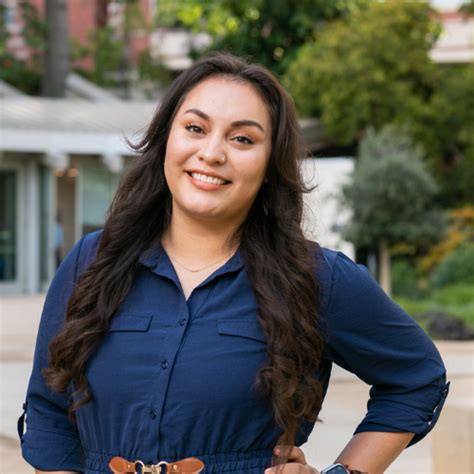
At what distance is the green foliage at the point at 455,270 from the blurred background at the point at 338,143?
1.0 inches

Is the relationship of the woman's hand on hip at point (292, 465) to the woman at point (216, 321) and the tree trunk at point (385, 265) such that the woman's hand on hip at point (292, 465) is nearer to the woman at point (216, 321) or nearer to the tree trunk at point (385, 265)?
the woman at point (216, 321)

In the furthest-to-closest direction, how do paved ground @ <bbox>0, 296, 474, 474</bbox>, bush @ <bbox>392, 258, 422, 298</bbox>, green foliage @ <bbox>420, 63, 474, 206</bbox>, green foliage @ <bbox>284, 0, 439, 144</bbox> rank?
green foliage @ <bbox>420, 63, 474, 206</bbox> → green foliage @ <bbox>284, 0, 439, 144</bbox> → bush @ <bbox>392, 258, 422, 298</bbox> → paved ground @ <bbox>0, 296, 474, 474</bbox>

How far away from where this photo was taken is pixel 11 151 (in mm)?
26438

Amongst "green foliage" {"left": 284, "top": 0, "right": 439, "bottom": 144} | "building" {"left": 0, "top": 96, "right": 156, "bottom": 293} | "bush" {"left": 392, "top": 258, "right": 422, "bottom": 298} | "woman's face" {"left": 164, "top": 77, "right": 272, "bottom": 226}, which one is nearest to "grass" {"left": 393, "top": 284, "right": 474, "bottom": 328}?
"bush" {"left": 392, "top": 258, "right": 422, "bottom": 298}

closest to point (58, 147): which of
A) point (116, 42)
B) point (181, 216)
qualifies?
point (116, 42)

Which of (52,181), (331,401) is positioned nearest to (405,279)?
(52,181)

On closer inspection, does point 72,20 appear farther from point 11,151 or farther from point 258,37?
point 11,151

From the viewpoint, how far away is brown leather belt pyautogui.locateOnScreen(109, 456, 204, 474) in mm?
2547

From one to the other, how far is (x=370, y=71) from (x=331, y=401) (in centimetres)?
1797

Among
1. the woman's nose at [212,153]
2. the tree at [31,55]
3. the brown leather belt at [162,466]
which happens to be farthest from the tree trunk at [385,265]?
the brown leather belt at [162,466]

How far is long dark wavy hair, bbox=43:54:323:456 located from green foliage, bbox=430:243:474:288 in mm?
20410

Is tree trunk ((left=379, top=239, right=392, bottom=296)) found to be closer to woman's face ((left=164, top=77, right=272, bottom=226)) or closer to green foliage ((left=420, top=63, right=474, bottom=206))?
green foliage ((left=420, top=63, right=474, bottom=206))

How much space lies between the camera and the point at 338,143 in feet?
96.7

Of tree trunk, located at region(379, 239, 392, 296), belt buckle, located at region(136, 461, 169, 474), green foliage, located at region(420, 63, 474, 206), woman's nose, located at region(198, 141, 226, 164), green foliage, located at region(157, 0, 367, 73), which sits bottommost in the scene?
tree trunk, located at region(379, 239, 392, 296)
